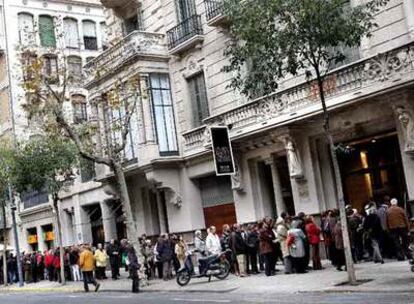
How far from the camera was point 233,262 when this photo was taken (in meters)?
20.5

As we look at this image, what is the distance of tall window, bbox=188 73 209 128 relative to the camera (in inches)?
1031

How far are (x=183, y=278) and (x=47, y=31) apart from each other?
28.9 m

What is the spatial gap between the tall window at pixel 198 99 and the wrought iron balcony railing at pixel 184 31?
1.62 meters

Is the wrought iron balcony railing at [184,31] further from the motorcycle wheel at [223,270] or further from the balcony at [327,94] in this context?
the motorcycle wheel at [223,270]

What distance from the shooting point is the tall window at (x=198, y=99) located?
85.9ft

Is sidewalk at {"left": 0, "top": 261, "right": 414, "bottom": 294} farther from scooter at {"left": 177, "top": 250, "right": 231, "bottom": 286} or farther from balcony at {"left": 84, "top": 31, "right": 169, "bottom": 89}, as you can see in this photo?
balcony at {"left": 84, "top": 31, "right": 169, "bottom": 89}

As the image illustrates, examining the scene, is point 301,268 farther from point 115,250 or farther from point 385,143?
point 115,250

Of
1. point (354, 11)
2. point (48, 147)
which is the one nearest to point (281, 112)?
point (354, 11)

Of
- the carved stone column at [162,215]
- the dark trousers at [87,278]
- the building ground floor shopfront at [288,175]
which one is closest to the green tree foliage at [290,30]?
the building ground floor shopfront at [288,175]

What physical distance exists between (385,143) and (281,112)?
3491mm

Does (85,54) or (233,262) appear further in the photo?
(85,54)

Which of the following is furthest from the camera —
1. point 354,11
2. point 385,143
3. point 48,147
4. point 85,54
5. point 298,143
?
point 85,54

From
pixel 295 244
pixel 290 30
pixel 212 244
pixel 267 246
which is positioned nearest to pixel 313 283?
pixel 295 244

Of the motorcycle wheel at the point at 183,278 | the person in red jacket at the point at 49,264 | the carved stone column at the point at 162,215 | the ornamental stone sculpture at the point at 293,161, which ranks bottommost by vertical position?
the motorcycle wheel at the point at 183,278
